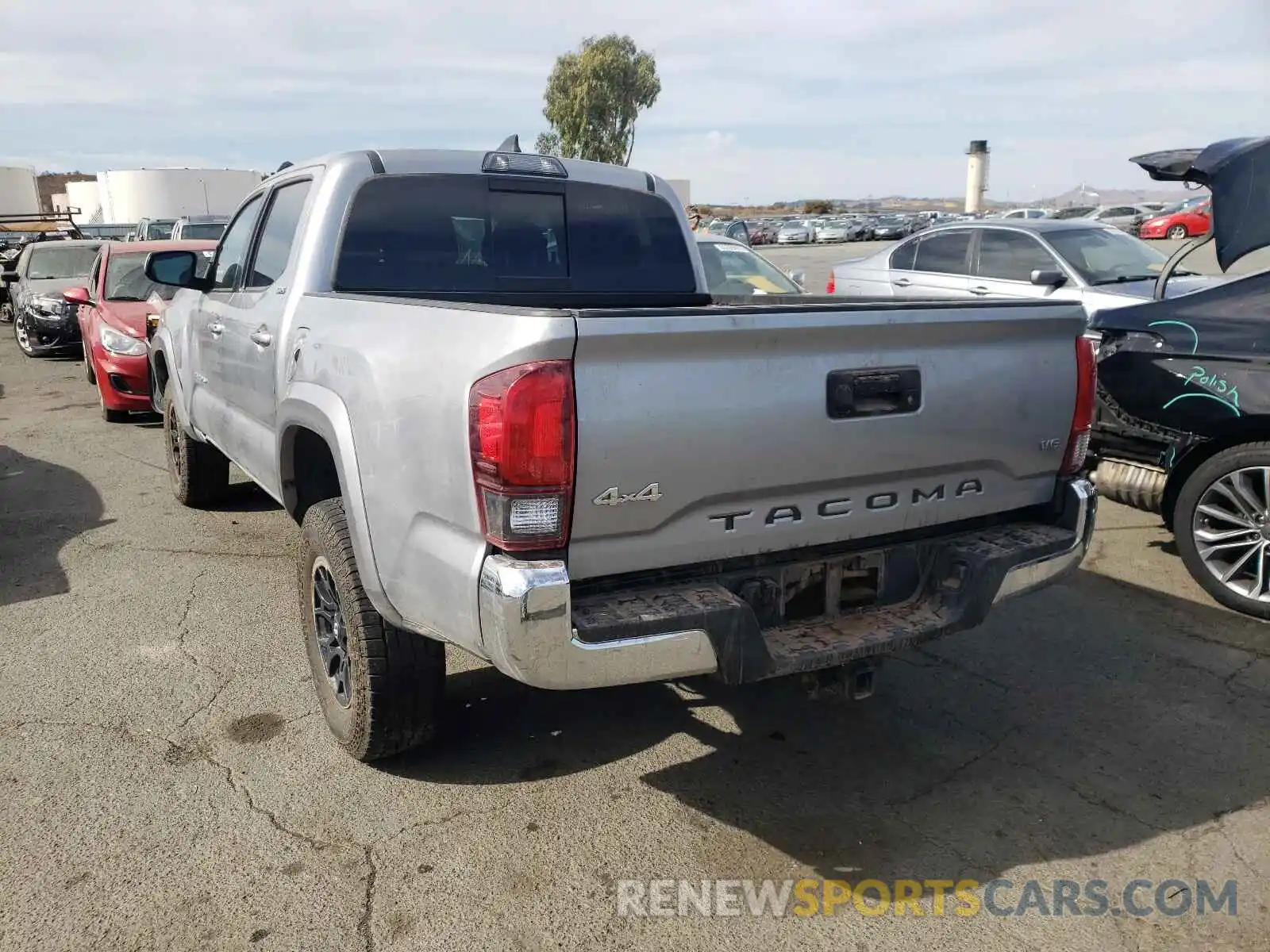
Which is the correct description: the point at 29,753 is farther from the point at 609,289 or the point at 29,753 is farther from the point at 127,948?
the point at 609,289

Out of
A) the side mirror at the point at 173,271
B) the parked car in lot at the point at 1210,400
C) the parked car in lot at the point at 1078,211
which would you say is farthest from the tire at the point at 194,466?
the parked car in lot at the point at 1078,211

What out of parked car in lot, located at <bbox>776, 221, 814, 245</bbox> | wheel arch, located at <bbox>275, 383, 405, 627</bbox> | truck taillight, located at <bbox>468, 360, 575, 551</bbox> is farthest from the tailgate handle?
parked car in lot, located at <bbox>776, 221, 814, 245</bbox>

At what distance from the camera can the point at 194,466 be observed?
20.6 feet

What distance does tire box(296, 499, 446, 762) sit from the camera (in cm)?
313

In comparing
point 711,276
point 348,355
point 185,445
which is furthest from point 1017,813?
point 711,276

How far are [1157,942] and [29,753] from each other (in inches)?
143

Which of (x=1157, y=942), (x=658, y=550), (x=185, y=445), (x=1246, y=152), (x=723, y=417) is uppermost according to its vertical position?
(x=1246, y=152)

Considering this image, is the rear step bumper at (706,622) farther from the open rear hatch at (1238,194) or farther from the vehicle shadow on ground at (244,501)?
the vehicle shadow on ground at (244,501)

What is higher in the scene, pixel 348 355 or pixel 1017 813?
pixel 348 355

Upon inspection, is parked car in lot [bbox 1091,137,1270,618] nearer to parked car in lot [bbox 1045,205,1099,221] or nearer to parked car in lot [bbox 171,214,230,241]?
parked car in lot [bbox 171,214,230,241]

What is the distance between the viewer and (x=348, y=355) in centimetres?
312

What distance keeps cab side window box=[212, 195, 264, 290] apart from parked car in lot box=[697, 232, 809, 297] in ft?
17.2

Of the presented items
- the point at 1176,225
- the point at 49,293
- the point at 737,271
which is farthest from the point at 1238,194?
the point at 1176,225

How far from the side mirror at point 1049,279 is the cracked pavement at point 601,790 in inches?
150
